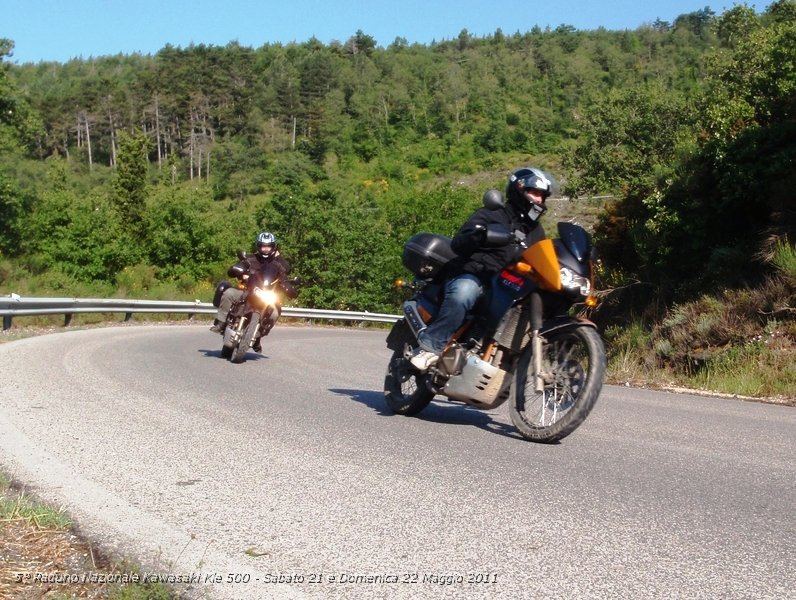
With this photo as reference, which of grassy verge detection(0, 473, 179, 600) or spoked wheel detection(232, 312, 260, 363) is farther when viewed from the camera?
spoked wheel detection(232, 312, 260, 363)

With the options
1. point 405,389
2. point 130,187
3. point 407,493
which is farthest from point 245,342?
point 130,187

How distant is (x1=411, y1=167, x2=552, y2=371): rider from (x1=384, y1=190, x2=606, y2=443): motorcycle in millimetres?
90

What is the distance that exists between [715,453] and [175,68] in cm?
16837

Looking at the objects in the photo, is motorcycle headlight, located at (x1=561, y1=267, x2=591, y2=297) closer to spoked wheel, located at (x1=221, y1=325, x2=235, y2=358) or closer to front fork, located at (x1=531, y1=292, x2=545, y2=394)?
front fork, located at (x1=531, y1=292, x2=545, y2=394)

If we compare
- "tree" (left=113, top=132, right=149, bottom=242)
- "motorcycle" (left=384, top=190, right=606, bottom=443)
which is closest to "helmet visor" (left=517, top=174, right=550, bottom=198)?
"motorcycle" (left=384, top=190, right=606, bottom=443)

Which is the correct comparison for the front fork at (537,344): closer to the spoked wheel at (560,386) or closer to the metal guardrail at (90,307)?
the spoked wheel at (560,386)

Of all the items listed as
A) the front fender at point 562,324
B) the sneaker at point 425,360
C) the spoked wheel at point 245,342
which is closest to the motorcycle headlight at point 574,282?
the front fender at point 562,324

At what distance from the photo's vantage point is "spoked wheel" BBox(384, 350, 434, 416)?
7.44m

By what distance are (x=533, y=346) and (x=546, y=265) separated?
55 centimetres

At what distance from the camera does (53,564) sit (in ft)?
11.6

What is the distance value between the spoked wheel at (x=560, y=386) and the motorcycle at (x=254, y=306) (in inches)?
304

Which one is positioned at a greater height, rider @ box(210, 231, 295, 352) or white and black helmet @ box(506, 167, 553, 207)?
white and black helmet @ box(506, 167, 553, 207)

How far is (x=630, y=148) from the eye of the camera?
43625 millimetres

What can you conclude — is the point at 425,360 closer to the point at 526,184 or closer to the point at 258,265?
the point at 526,184
